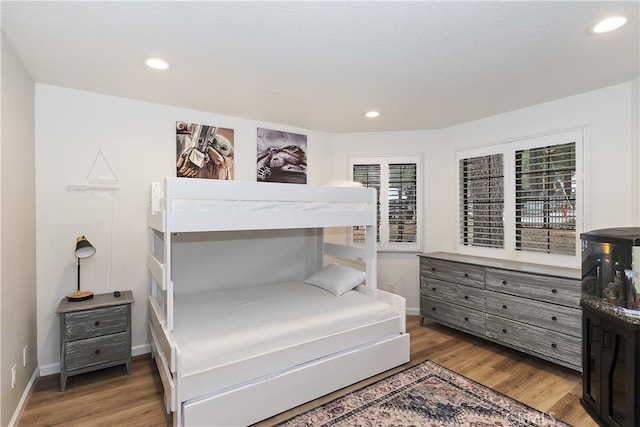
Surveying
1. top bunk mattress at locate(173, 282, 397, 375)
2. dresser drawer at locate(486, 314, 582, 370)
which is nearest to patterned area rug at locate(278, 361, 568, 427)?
top bunk mattress at locate(173, 282, 397, 375)

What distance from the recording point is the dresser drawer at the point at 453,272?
3195 mm

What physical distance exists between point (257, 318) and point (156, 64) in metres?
1.95

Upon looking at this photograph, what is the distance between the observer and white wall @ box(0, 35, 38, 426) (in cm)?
190

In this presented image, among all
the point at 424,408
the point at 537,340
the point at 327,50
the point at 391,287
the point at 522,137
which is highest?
the point at 327,50

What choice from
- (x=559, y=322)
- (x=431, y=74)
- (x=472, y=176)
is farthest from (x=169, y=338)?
(x=472, y=176)

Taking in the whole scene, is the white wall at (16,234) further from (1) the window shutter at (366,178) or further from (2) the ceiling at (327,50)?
(1) the window shutter at (366,178)

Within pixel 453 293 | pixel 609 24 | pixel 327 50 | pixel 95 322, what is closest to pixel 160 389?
pixel 95 322

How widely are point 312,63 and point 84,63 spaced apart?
1.58 metres

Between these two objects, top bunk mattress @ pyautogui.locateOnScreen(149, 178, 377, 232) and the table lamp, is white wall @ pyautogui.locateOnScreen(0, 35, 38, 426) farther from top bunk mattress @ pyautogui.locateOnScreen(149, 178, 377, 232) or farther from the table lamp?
top bunk mattress @ pyautogui.locateOnScreen(149, 178, 377, 232)

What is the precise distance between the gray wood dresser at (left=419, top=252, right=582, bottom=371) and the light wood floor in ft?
0.54

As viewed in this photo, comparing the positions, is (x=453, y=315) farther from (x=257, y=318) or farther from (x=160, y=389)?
(x=160, y=389)

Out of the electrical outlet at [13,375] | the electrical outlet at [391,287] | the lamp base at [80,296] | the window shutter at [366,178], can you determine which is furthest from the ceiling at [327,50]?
the electrical outlet at [391,287]

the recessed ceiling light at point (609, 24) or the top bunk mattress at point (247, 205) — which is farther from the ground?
the recessed ceiling light at point (609, 24)

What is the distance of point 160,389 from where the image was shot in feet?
7.98
